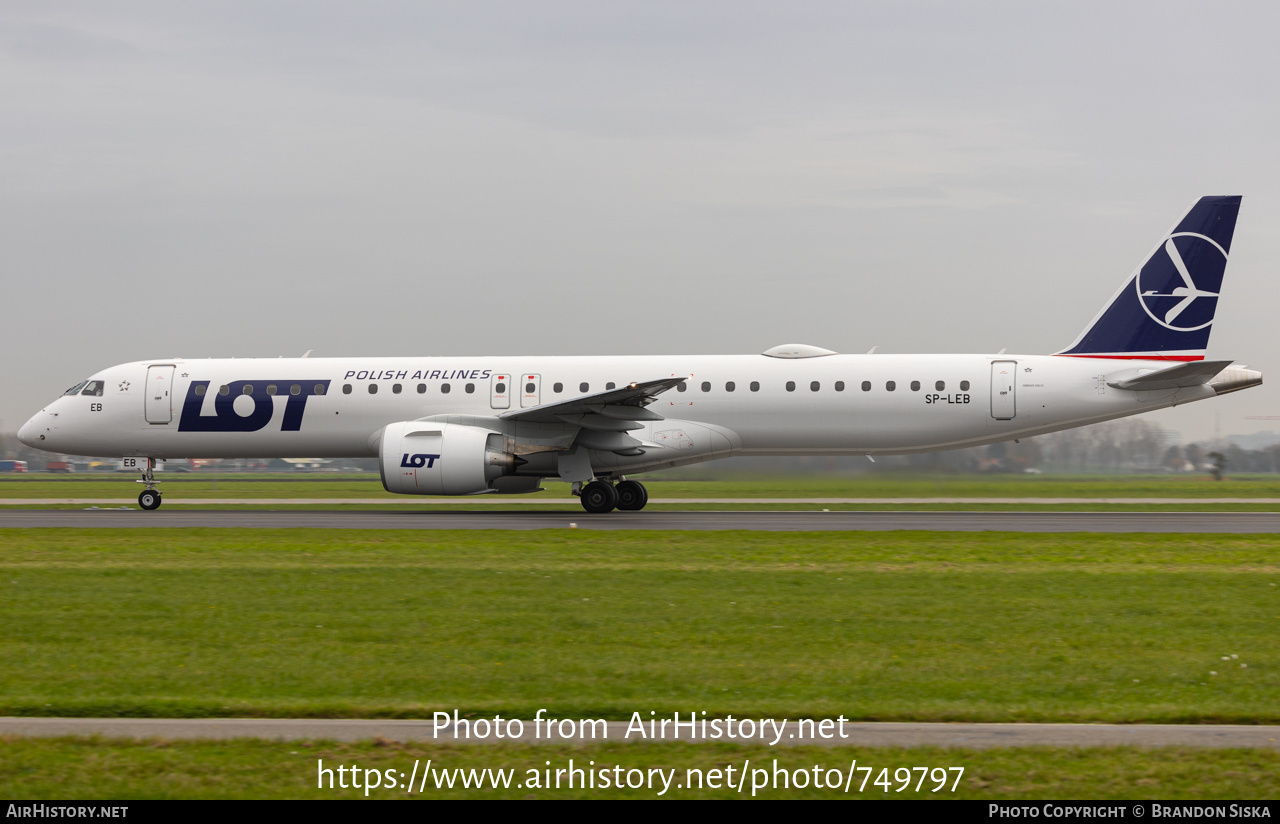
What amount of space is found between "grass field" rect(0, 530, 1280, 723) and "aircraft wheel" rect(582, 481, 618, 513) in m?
9.30

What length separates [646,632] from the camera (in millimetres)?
10203

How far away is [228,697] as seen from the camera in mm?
7652

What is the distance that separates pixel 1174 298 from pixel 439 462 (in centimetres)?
1800

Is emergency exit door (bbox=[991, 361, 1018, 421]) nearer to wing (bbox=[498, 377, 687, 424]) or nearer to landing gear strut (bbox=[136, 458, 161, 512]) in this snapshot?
wing (bbox=[498, 377, 687, 424])

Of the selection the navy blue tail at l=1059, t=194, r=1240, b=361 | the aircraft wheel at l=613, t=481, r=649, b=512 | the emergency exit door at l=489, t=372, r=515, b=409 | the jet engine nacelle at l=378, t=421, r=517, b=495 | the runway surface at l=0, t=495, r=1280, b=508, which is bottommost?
the runway surface at l=0, t=495, r=1280, b=508

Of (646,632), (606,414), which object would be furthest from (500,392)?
(646,632)

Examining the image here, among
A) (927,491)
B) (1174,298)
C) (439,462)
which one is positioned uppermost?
(1174,298)

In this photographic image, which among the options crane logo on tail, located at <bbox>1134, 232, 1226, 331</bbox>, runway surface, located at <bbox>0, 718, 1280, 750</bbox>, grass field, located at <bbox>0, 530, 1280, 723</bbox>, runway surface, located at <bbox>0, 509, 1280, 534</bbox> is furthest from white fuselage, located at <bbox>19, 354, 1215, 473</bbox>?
runway surface, located at <bbox>0, 718, 1280, 750</bbox>

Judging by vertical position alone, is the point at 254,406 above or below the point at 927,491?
above

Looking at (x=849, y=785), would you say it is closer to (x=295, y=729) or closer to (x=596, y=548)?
(x=295, y=729)

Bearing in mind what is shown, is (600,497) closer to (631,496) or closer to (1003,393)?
(631,496)

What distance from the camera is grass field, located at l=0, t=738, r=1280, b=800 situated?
217 inches

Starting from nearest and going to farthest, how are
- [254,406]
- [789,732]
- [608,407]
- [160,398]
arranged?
[789,732] → [608,407] → [254,406] → [160,398]

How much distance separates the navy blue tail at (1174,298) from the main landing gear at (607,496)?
36.2 feet
